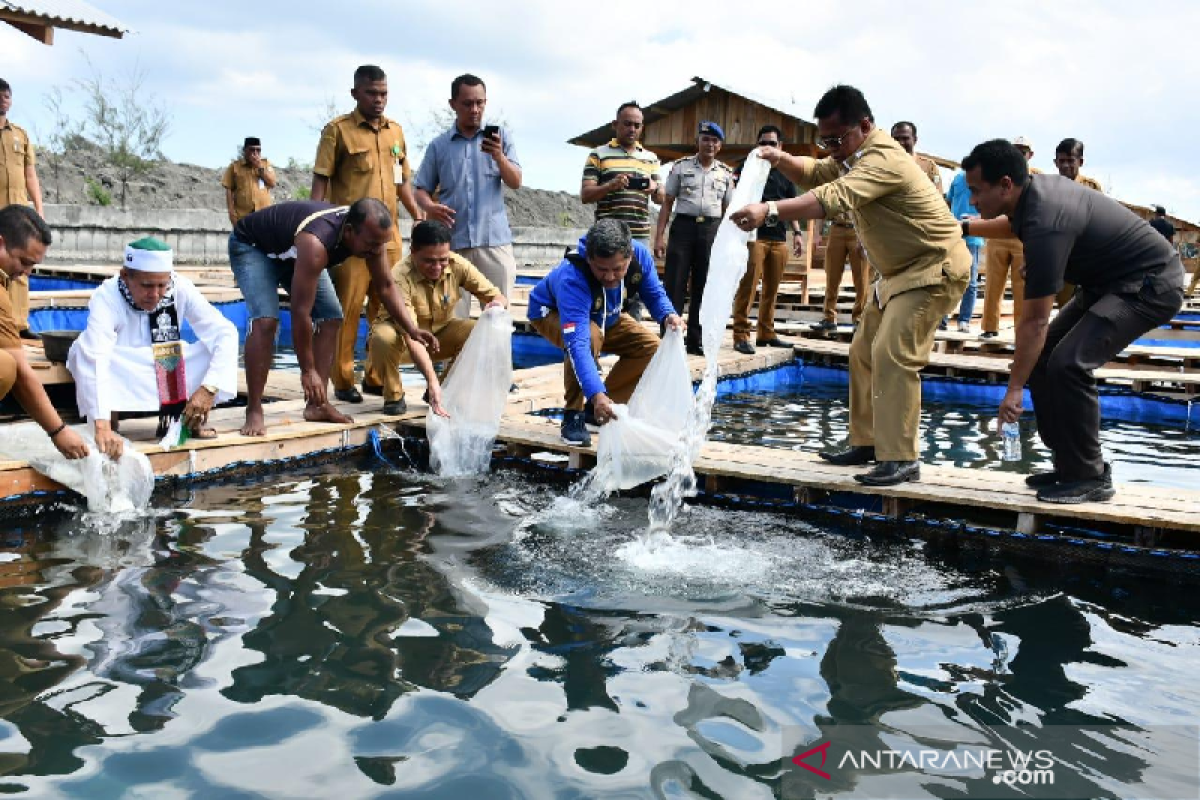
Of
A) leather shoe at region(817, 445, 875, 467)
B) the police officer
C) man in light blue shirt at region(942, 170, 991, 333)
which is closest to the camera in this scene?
leather shoe at region(817, 445, 875, 467)

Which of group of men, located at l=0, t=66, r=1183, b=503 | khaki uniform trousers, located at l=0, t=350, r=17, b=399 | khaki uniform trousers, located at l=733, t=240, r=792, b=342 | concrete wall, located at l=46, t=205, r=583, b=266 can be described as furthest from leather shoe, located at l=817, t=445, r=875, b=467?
concrete wall, located at l=46, t=205, r=583, b=266

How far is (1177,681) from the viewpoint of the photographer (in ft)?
10.9

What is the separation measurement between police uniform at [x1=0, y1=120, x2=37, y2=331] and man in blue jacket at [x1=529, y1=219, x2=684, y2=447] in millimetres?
4571

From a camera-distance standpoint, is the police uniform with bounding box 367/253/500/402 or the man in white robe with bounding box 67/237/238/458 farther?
the police uniform with bounding box 367/253/500/402

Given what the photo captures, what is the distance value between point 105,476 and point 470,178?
309 centimetres

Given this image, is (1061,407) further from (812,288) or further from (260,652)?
(812,288)

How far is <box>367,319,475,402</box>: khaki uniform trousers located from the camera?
623 centimetres

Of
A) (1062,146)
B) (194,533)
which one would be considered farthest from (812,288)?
(194,533)

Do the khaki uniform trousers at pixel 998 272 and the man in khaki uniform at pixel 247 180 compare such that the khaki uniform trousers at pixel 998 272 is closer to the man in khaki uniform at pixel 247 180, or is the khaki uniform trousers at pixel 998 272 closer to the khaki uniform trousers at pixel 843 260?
the khaki uniform trousers at pixel 843 260

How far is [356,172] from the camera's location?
261 inches

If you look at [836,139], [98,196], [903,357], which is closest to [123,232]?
[98,196]

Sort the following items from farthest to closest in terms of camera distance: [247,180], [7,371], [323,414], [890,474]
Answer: [247,180] < [323,414] < [890,474] < [7,371]

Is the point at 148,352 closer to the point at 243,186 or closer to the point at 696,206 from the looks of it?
the point at 696,206

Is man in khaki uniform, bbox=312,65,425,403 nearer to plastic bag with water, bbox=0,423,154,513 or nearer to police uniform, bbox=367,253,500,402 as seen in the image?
police uniform, bbox=367,253,500,402
